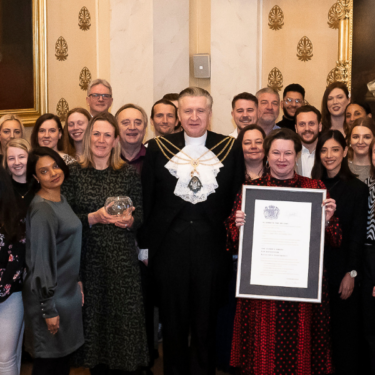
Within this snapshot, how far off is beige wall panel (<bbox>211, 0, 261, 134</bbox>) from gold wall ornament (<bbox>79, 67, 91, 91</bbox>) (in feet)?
5.04

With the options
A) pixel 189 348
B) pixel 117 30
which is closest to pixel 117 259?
pixel 189 348

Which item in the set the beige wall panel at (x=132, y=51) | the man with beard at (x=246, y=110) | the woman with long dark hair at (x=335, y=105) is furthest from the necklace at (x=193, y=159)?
the beige wall panel at (x=132, y=51)

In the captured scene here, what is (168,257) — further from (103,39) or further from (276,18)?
(276,18)

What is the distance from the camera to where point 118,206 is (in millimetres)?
3064

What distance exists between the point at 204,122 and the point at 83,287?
125cm

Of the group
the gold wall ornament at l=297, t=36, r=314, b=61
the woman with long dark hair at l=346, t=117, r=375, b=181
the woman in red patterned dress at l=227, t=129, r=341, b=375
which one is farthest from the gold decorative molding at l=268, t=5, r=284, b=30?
the woman in red patterned dress at l=227, t=129, r=341, b=375

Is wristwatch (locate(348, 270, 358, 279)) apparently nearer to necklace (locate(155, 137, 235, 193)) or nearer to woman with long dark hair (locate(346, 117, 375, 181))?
woman with long dark hair (locate(346, 117, 375, 181))

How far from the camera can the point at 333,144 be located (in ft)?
11.4

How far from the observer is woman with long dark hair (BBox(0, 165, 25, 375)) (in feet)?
9.11

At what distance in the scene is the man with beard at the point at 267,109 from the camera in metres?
4.90

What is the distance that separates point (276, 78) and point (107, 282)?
4.11m

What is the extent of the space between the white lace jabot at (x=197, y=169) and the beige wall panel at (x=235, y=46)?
3207 mm

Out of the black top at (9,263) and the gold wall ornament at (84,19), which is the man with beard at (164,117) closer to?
the black top at (9,263)

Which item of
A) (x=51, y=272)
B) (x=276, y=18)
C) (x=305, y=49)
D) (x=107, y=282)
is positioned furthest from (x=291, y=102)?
(x=51, y=272)
